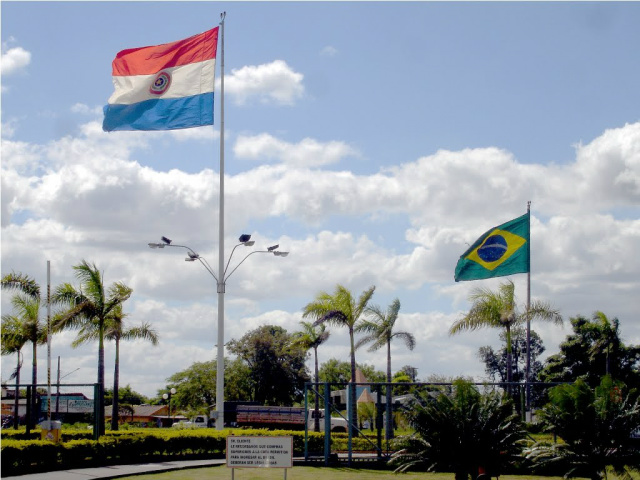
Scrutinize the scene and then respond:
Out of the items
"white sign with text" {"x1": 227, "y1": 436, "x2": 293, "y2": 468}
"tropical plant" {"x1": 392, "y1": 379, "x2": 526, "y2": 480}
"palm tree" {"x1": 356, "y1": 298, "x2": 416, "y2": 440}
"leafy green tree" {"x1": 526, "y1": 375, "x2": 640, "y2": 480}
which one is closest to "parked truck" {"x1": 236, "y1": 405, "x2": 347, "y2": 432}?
"palm tree" {"x1": 356, "y1": 298, "x2": 416, "y2": 440}

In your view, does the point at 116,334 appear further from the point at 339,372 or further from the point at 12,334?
the point at 339,372

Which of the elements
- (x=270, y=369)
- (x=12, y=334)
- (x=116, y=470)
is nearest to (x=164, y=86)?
(x=116, y=470)

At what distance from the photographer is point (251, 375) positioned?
72.2 metres

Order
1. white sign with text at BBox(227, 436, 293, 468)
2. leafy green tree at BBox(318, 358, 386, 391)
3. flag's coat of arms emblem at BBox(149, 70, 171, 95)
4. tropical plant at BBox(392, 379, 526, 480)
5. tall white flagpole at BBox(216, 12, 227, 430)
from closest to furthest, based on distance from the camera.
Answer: white sign with text at BBox(227, 436, 293, 468), tropical plant at BBox(392, 379, 526, 480), flag's coat of arms emblem at BBox(149, 70, 171, 95), tall white flagpole at BBox(216, 12, 227, 430), leafy green tree at BBox(318, 358, 386, 391)

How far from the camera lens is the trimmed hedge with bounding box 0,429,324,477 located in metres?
21.5

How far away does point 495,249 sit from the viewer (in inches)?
1037

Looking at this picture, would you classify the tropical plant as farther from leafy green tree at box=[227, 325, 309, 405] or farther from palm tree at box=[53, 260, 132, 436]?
leafy green tree at box=[227, 325, 309, 405]

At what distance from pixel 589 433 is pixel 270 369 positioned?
184ft

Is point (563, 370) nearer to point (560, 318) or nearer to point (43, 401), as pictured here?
point (560, 318)

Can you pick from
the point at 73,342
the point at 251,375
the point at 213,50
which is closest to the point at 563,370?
the point at 251,375

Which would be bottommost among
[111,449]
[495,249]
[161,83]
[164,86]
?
[111,449]

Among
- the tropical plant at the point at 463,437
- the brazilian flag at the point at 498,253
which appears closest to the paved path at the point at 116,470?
the tropical plant at the point at 463,437

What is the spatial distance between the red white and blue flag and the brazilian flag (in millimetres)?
9155

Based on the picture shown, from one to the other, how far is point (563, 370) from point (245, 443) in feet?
160
